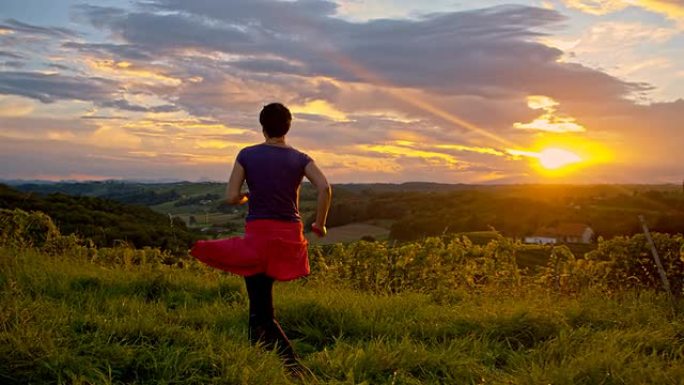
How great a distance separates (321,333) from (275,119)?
243 centimetres

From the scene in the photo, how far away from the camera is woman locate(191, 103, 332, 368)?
4.89m

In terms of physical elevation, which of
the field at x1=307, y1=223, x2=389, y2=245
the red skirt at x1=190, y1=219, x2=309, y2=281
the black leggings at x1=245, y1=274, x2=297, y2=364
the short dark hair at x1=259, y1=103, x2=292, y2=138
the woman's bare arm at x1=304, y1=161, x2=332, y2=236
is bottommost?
the field at x1=307, y1=223, x2=389, y2=245

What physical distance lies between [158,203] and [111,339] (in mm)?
90549

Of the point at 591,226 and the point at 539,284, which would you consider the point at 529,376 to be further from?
the point at 591,226

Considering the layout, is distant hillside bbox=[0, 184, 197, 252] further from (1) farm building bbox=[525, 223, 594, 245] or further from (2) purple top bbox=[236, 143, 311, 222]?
(1) farm building bbox=[525, 223, 594, 245]

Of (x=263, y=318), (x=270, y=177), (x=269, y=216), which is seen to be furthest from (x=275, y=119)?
(x=263, y=318)

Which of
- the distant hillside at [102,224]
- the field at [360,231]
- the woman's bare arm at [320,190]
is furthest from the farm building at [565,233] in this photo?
the woman's bare arm at [320,190]

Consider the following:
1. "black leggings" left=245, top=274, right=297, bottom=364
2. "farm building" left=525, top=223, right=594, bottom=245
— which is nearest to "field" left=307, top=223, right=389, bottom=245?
"farm building" left=525, top=223, right=594, bottom=245

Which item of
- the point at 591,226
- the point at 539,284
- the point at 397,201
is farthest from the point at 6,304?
the point at 397,201

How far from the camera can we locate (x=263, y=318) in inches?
199

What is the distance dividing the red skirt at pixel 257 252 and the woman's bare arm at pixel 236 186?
215 millimetres

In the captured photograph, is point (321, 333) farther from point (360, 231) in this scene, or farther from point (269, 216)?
point (360, 231)

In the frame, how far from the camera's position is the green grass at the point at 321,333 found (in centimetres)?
446

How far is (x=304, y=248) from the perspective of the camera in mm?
5121
